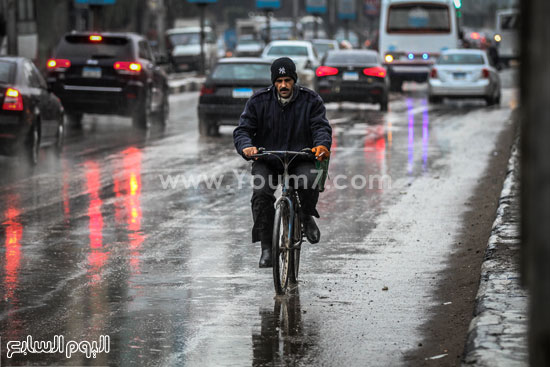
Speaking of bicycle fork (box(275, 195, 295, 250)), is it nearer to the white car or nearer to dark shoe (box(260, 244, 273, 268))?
dark shoe (box(260, 244, 273, 268))

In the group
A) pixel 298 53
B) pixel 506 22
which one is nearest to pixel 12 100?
pixel 298 53

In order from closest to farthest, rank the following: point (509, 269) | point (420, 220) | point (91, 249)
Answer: point (509, 269)
point (91, 249)
point (420, 220)

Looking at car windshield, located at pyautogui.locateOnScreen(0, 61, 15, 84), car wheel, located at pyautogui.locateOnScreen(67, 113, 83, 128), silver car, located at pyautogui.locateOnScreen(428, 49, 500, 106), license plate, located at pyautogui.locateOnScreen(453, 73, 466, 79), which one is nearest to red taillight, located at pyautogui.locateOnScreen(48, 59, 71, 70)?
car wheel, located at pyautogui.locateOnScreen(67, 113, 83, 128)

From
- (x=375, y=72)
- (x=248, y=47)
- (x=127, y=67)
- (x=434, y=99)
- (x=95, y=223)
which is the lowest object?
(x=248, y=47)

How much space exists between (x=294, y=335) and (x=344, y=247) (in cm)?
354

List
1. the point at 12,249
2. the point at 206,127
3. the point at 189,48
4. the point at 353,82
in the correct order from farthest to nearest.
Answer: the point at 189,48 → the point at 353,82 → the point at 206,127 → the point at 12,249

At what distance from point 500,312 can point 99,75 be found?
1784 centimetres

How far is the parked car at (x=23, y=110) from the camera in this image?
17094mm

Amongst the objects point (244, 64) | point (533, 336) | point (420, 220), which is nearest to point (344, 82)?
point (244, 64)

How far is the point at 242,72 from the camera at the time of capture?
78.9ft

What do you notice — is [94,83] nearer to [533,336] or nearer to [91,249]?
[91,249]

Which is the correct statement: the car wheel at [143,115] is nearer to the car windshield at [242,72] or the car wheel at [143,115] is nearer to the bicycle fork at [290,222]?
the car windshield at [242,72]

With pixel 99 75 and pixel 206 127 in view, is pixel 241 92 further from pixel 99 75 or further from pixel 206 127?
pixel 99 75

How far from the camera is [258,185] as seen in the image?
8.91 metres
